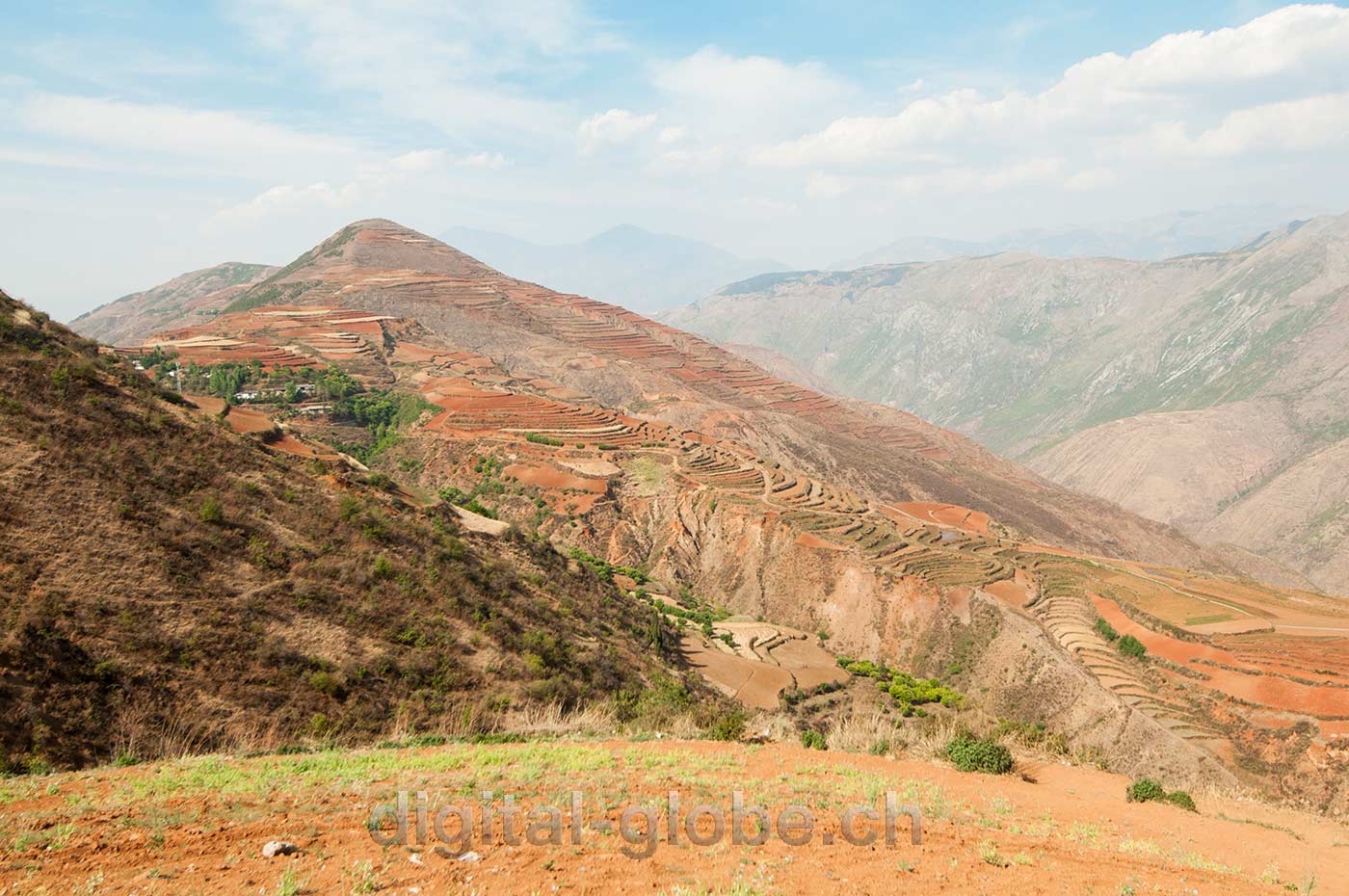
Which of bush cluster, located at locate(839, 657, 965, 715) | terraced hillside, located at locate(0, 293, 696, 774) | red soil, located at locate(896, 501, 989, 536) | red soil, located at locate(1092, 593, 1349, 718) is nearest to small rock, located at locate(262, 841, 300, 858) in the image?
terraced hillside, located at locate(0, 293, 696, 774)

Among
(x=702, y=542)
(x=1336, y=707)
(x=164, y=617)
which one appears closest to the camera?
(x=164, y=617)

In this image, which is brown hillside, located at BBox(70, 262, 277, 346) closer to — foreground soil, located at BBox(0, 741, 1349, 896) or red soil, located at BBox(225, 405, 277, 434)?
red soil, located at BBox(225, 405, 277, 434)

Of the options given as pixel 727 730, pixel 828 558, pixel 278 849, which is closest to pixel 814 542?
pixel 828 558

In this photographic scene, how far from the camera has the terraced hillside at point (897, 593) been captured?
110 feet

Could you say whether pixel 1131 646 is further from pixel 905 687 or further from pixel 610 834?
pixel 610 834

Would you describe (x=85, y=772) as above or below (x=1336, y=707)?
above

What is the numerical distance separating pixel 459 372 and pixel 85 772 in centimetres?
7450

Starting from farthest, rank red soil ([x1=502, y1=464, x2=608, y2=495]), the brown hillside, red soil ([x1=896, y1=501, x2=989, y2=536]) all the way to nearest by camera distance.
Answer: the brown hillside < red soil ([x1=896, y1=501, x2=989, y2=536]) < red soil ([x1=502, y1=464, x2=608, y2=495])

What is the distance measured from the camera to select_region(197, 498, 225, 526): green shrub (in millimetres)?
22031

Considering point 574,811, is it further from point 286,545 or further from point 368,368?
Answer: point 368,368

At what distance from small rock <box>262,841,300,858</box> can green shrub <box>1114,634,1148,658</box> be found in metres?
44.2

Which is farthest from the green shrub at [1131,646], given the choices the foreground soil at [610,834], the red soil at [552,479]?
the red soil at [552,479]

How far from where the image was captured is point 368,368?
7781 cm

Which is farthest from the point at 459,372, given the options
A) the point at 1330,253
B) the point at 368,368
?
the point at 1330,253
